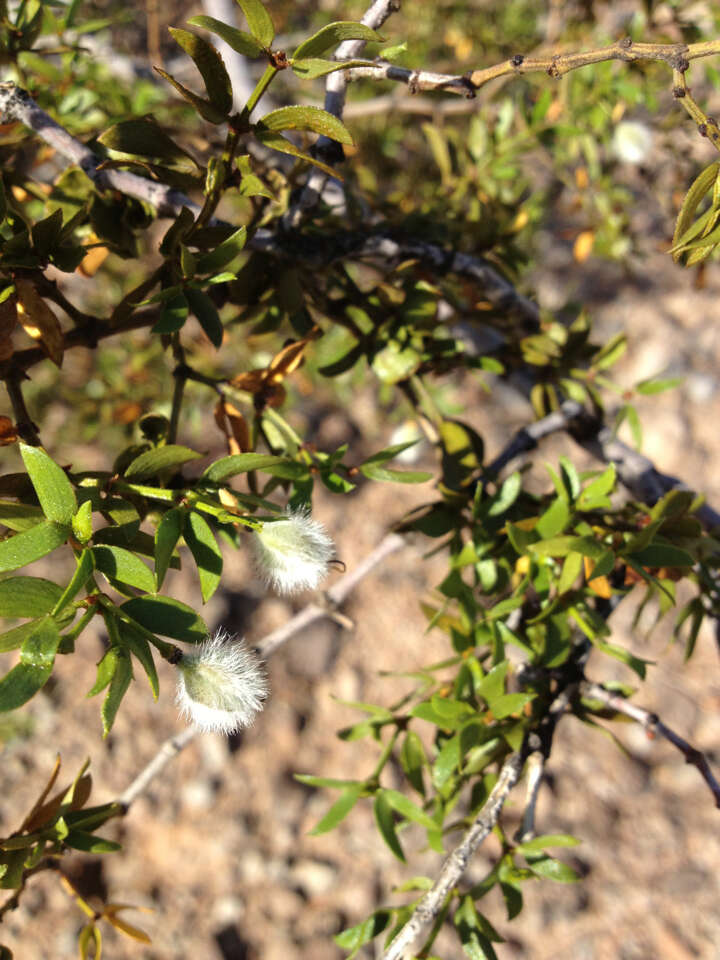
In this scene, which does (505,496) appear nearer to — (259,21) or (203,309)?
(203,309)

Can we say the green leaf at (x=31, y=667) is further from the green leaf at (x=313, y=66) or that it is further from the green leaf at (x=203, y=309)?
the green leaf at (x=313, y=66)

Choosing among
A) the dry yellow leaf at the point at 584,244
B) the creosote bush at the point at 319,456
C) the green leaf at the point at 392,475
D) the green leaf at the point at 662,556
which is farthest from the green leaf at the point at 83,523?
the dry yellow leaf at the point at 584,244

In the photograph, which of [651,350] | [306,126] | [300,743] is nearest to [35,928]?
[300,743]

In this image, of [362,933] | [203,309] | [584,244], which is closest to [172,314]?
[203,309]

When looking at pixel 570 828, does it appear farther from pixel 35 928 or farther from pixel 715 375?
pixel 715 375

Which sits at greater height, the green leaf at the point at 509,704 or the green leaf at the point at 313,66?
the green leaf at the point at 313,66

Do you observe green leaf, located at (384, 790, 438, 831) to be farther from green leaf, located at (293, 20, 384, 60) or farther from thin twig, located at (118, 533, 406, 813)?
green leaf, located at (293, 20, 384, 60)

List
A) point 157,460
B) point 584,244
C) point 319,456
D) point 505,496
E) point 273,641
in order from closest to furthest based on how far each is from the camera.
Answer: point 157,460 < point 319,456 < point 505,496 < point 273,641 < point 584,244

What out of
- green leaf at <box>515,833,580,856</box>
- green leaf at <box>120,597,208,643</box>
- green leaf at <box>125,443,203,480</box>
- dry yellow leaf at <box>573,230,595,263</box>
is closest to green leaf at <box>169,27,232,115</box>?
green leaf at <box>125,443,203,480</box>
